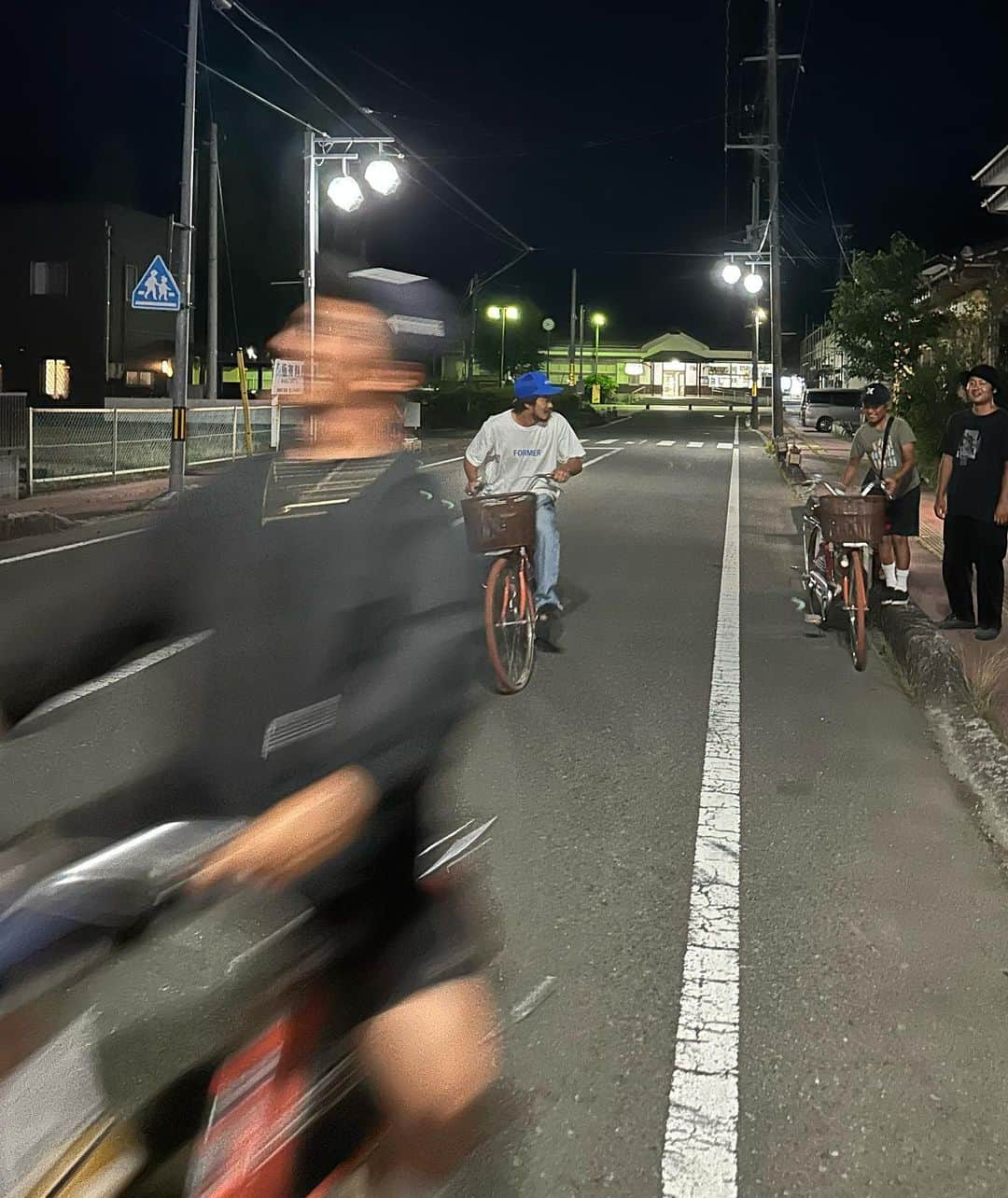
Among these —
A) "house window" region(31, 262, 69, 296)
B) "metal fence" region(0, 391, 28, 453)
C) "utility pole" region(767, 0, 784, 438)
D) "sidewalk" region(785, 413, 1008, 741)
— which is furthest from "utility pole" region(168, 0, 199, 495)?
"house window" region(31, 262, 69, 296)

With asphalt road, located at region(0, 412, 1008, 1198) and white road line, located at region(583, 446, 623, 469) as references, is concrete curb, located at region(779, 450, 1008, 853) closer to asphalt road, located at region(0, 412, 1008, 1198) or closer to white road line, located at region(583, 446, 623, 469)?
asphalt road, located at region(0, 412, 1008, 1198)

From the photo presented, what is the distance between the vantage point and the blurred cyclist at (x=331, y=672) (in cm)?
355

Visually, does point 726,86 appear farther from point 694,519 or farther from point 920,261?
point 694,519

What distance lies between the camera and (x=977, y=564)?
8.85 m

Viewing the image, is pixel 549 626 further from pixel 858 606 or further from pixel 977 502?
pixel 977 502

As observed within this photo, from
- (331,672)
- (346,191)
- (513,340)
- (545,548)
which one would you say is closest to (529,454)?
(545,548)

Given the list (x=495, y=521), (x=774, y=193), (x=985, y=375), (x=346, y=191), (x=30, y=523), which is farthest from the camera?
(x=774, y=193)

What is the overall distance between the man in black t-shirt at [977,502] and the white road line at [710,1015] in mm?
3148

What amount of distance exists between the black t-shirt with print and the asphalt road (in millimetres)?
1339

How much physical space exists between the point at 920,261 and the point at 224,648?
37665 mm

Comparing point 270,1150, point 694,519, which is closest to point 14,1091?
point 270,1150

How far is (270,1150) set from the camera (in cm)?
282

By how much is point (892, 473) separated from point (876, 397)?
59cm

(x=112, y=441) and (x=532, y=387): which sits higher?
(x=532, y=387)
